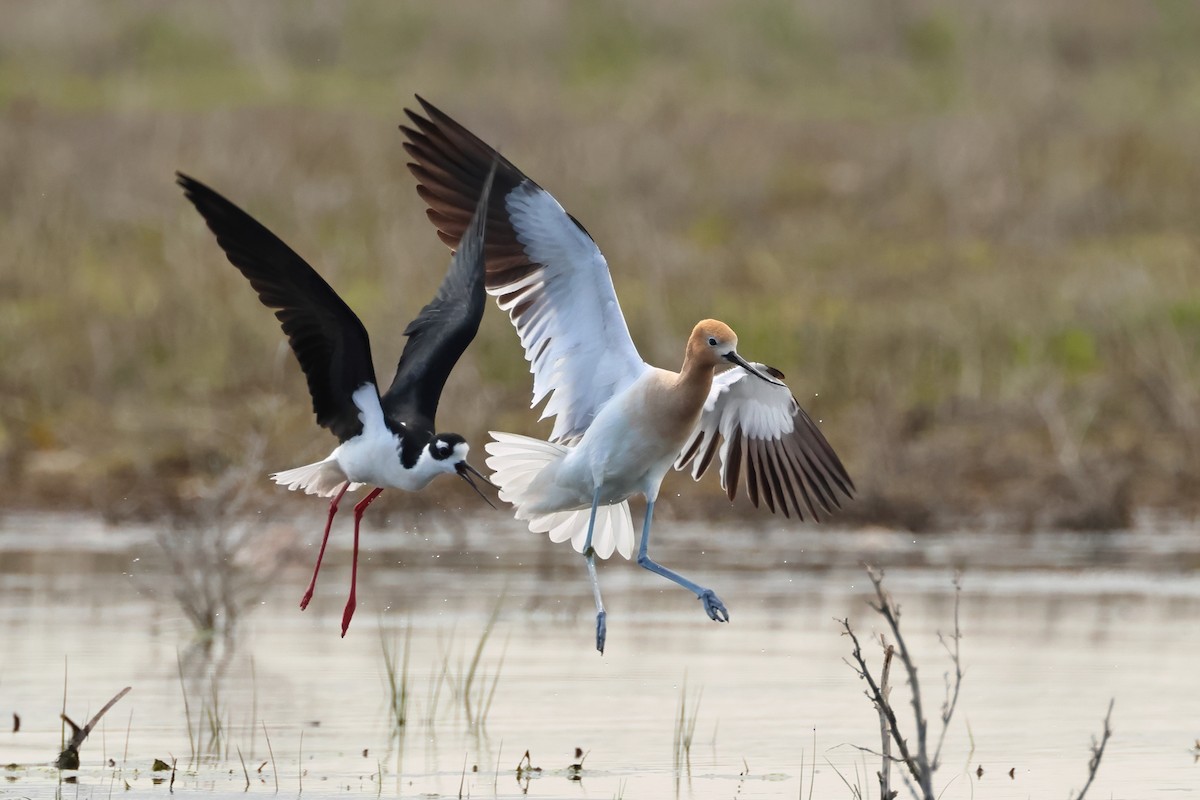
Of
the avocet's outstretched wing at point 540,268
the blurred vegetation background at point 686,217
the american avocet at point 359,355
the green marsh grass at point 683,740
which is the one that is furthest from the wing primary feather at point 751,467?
the blurred vegetation background at point 686,217

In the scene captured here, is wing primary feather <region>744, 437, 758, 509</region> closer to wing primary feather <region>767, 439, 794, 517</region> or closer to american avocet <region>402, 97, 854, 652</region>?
wing primary feather <region>767, 439, 794, 517</region>

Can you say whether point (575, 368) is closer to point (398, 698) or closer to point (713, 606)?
point (713, 606)

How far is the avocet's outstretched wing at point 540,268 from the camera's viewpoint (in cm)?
920

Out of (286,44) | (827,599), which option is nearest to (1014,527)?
(827,599)

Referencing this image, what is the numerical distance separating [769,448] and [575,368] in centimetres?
98

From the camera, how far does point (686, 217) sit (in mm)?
23500

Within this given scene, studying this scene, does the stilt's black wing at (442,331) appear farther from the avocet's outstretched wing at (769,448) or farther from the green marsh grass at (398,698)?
the avocet's outstretched wing at (769,448)

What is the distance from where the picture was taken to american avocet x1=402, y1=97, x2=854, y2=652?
362 inches

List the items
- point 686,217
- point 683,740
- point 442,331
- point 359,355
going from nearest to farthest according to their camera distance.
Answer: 1. point 359,355
2. point 442,331
3. point 683,740
4. point 686,217

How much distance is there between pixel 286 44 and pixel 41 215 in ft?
31.5

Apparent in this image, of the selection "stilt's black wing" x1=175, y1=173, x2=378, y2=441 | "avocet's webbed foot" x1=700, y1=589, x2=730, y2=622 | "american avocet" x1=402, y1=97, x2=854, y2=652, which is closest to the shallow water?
"avocet's webbed foot" x1=700, y1=589, x2=730, y2=622

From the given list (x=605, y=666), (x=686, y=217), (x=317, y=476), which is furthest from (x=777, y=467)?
(x=686, y=217)

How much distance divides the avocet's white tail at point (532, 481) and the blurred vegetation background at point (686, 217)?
2.13 metres

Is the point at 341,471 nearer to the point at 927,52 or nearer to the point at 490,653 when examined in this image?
the point at 490,653
